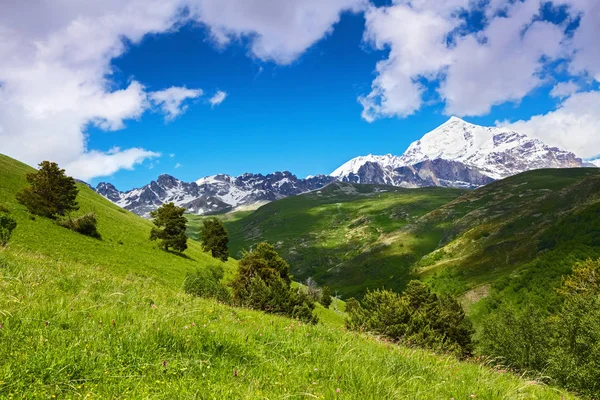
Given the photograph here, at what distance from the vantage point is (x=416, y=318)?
127ft

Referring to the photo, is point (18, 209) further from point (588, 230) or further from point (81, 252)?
point (588, 230)

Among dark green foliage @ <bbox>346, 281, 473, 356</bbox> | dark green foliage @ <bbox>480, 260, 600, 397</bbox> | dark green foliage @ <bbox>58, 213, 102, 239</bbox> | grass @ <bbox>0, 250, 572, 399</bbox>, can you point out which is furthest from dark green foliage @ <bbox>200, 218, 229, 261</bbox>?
grass @ <bbox>0, 250, 572, 399</bbox>

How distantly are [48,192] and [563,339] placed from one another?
61.2 meters

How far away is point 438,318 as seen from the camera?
49.3 m

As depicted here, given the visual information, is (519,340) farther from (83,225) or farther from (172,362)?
(83,225)

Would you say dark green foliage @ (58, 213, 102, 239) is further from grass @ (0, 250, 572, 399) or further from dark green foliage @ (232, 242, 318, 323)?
grass @ (0, 250, 572, 399)

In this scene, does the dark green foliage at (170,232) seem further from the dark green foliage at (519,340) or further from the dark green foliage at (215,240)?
the dark green foliage at (519,340)

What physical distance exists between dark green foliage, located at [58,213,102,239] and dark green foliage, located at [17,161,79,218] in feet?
9.32

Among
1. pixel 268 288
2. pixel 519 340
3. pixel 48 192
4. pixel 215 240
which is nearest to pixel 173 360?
pixel 268 288

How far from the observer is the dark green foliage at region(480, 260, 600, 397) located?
2536cm

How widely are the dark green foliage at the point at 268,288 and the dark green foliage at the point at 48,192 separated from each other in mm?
25407

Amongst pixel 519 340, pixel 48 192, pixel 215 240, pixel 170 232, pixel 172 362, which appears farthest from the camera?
pixel 215 240

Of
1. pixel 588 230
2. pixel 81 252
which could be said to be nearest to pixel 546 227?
pixel 588 230

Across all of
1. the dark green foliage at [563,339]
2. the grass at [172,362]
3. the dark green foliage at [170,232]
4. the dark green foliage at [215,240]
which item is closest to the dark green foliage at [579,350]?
the dark green foliage at [563,339]
